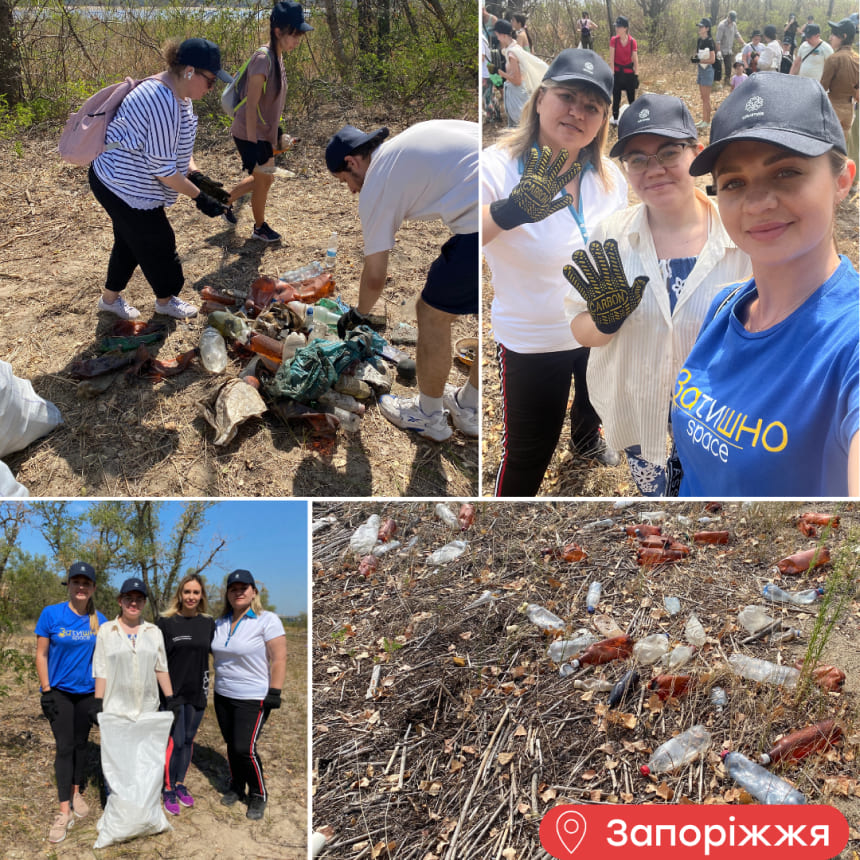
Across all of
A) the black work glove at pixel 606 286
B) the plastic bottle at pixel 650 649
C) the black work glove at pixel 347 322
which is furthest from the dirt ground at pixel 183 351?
the black work glove at pixel 606 286

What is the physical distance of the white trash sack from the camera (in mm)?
2424

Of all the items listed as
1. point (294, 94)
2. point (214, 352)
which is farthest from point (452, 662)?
point (294, 94)

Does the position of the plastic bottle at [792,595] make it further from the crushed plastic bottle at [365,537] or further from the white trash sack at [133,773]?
the white trash sack at [133,773]

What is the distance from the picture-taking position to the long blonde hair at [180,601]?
273 centimetres

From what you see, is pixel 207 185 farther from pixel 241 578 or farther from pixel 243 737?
pixel 243 737

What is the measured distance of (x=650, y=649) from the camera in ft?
7.34

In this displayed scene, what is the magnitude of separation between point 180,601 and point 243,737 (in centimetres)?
55

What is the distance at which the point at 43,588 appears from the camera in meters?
2.88

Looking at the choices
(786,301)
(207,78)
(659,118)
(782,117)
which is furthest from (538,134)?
(207,78)

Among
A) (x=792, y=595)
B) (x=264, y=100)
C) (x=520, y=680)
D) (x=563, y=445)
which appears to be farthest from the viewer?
(x=264, y=100)

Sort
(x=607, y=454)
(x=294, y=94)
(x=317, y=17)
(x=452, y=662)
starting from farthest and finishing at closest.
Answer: (x=317, y=17) < (x=294, y=94) < (x=452, y=662) < (x=607, y=454)

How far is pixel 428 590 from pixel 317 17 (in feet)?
21.4

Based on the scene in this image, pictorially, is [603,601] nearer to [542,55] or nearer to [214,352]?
[542,55]

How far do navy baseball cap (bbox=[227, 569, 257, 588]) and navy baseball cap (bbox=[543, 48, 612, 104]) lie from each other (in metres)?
1.78
